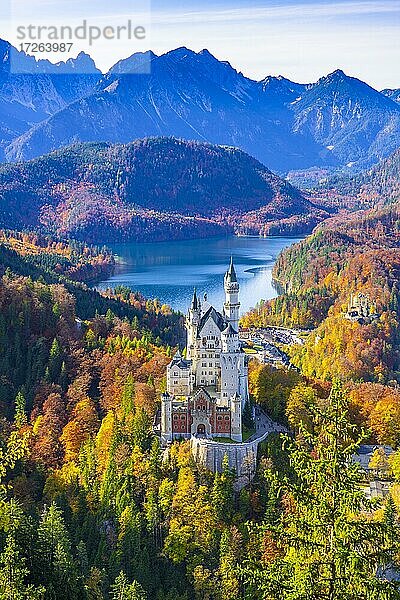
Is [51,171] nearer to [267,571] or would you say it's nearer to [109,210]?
[109,210]

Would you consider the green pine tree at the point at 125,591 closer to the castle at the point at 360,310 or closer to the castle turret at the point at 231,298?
the castle turret at the point at 231,298

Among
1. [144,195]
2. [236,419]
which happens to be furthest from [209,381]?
[144,195]

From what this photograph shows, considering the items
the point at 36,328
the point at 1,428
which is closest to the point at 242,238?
the point at 36,328

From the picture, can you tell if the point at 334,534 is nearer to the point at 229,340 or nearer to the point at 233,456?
the point at 233,456

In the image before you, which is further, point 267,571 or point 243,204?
point 243,204

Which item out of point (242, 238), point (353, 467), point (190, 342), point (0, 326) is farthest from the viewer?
point (242, 238)

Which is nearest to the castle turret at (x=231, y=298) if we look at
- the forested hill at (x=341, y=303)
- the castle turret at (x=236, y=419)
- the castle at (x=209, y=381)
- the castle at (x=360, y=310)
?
the castle at (x=209, y=381)

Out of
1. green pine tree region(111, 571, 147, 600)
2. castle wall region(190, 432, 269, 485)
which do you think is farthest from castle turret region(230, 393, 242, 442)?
green pine tree region(111, 571, 147, 600)

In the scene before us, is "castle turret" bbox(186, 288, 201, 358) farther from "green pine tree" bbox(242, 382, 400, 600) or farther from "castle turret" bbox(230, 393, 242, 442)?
"green pine tree" bbox(242, 382, 400, 600)
